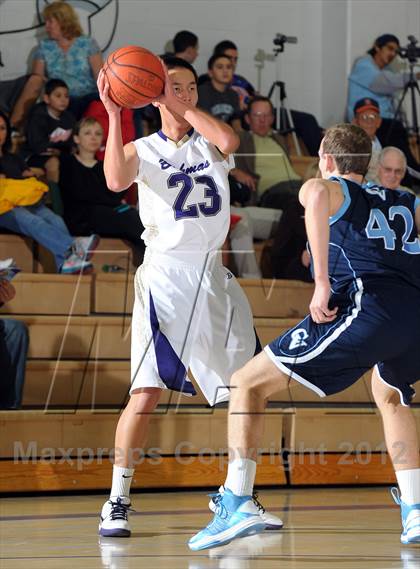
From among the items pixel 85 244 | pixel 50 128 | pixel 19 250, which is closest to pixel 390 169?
pixel 85 244

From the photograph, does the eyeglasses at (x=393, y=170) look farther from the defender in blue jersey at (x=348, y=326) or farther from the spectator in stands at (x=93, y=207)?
the defender in blue jersey at (x=348, y=326)

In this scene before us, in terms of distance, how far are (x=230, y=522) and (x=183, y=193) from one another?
46.8 inches

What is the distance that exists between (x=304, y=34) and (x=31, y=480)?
19.4 ft

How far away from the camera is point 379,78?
890cm

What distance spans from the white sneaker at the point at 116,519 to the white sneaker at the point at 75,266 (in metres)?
2.64

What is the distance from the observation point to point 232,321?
3797 mm

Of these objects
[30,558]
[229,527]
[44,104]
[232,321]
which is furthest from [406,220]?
[44,104]

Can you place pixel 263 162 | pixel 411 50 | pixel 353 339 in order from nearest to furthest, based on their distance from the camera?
1. pixel 353 339
2. pixel 263 162
3. pixel 411 50

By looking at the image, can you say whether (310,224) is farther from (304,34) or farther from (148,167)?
(304,34)

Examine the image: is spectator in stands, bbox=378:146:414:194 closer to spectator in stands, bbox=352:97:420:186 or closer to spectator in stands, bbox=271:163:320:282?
spectator in stands, bbox=271:163:320:282

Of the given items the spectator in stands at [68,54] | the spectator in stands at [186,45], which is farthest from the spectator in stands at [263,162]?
the spectator in stands at [68,54]

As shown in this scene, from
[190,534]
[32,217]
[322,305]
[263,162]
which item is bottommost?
[190,534]

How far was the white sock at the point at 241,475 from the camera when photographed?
3.23 metres

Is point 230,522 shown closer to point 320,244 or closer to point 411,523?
point 411,523
